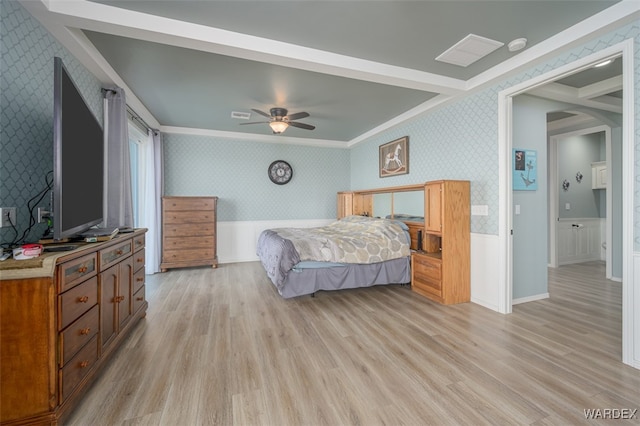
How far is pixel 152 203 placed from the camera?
461 cm

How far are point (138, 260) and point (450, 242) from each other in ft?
11.5

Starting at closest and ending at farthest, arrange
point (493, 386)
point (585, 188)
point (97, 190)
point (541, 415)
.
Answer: point (541, 415), point (493, 386), point (97, 190), point (585, 188)

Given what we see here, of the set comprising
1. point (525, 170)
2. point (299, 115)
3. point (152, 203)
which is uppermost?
point (299, 115)

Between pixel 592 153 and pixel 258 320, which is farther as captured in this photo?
pixel 592 153

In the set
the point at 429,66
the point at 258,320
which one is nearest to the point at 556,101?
the point at 429,66

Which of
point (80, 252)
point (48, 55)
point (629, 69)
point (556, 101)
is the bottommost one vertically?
point (80, 252)

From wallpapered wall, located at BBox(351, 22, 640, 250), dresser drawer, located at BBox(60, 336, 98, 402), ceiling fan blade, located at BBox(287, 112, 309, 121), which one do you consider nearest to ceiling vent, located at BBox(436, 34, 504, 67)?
wallpapered wall, located at BBox(351, 22, 640, 250)

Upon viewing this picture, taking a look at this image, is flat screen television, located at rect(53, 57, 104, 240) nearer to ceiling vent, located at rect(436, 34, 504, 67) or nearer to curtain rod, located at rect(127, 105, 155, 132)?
curtain rod, located at rect(127, 105, 155, 132)

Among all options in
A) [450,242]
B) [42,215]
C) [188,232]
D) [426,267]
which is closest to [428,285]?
[426,267]

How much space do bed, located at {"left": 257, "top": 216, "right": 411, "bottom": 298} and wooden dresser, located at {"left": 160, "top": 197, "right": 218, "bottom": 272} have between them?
1.56 metres

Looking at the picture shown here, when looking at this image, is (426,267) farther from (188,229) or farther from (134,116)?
(134,116)

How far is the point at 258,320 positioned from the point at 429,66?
3324mm

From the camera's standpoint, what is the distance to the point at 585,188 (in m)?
5.57

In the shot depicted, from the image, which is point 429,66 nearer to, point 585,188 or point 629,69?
point 629,69
